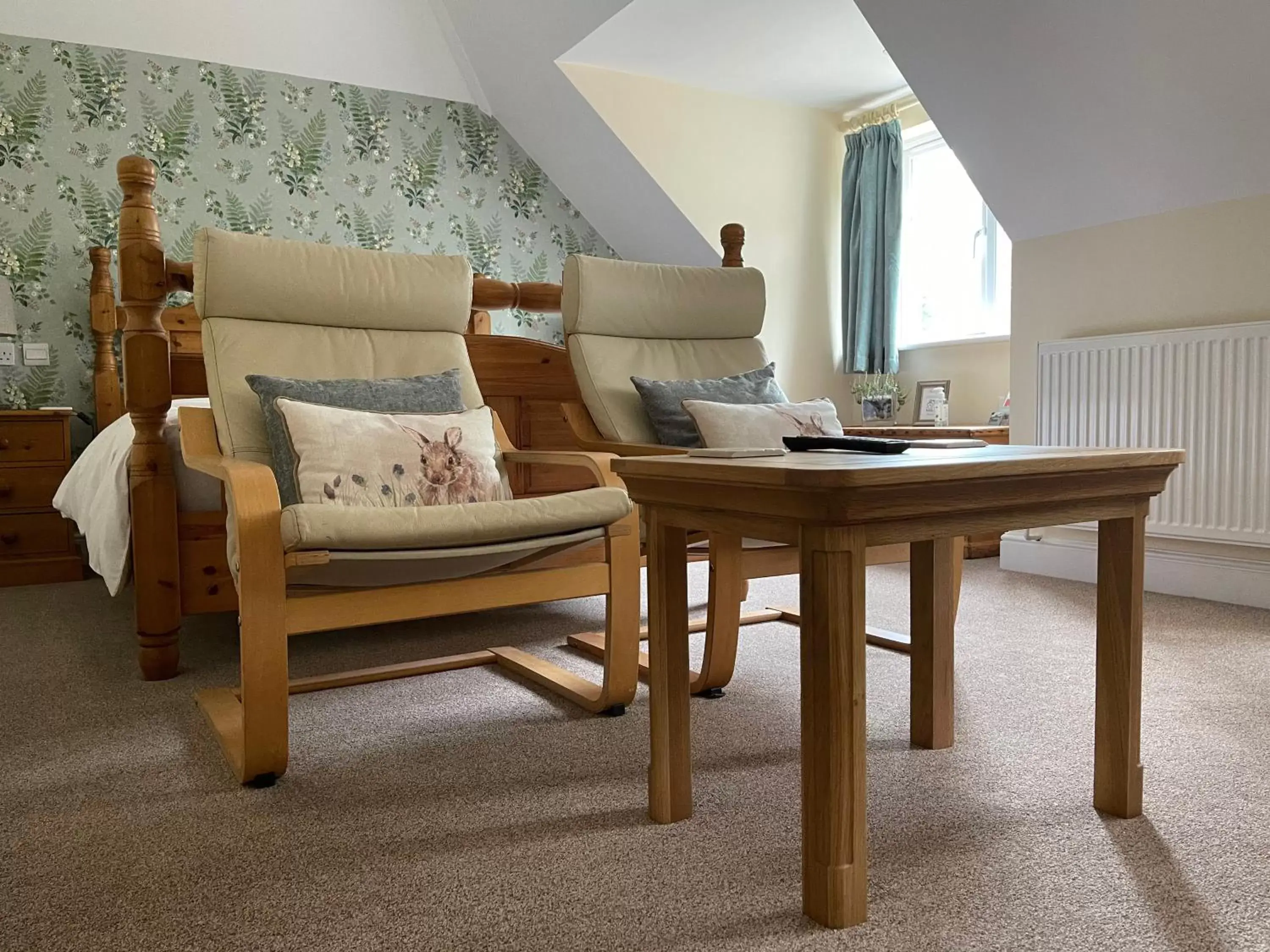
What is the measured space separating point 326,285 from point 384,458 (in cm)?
54

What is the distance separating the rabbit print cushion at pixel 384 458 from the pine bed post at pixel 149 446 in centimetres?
45

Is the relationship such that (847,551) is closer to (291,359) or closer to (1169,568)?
(291,359)

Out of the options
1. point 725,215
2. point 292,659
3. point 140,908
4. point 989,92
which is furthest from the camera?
point 725,215

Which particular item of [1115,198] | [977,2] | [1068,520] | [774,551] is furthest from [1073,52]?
[1068,520]

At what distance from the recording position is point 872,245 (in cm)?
466

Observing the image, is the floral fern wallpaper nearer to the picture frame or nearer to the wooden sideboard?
the picture frame

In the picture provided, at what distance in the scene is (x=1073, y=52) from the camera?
2676 mm

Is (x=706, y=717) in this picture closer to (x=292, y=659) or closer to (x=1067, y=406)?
(x=292, y=659)

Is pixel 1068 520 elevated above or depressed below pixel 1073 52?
below

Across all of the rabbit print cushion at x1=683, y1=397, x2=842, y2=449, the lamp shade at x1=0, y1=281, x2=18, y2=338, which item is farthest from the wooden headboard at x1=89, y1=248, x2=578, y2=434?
the rabbit print cushion at x1=683, y1=397, x2=842, y2=449

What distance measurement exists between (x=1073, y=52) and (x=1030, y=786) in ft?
7.03

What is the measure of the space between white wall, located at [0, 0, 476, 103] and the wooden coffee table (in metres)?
3.98

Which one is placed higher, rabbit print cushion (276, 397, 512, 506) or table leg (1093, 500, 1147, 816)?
rabbit print cushion (276, 397, 512, 506)

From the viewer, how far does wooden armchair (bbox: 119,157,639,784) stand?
1474mm
